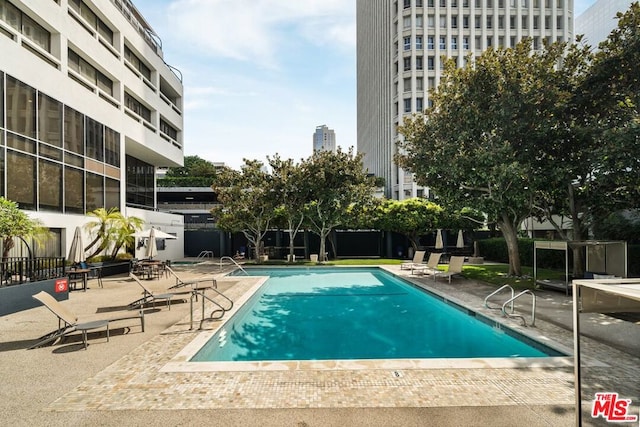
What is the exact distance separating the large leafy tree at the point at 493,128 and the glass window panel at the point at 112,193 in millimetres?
15415

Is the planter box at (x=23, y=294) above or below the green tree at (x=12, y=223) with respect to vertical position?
below

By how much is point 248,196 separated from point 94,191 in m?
8.11

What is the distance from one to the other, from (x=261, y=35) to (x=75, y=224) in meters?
11.3

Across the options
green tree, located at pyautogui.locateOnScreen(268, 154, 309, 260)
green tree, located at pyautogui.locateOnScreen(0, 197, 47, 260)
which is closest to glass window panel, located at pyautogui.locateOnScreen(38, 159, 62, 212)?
green tree, located at pyautogui.locateOnScreen(0, 197, 47, 260)

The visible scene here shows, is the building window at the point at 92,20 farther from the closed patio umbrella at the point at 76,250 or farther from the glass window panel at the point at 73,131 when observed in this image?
the closed patio umbrella at the point at 76,250

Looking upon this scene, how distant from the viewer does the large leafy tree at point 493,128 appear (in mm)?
12391

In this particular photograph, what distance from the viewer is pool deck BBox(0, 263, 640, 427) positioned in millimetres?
3947

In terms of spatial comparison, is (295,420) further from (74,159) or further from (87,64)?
(87,64)

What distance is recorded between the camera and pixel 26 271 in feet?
35.6

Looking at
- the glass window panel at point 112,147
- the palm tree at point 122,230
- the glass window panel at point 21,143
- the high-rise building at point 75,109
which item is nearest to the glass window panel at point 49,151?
the high-rise building at point 75,109

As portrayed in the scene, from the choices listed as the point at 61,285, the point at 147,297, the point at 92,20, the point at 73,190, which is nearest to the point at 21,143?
the point at 73,190

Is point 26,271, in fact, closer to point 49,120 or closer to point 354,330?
point 49,120

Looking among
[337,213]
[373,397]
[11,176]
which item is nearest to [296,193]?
[337,213]

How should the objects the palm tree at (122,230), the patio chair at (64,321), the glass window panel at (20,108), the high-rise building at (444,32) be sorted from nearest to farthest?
the patio chair at (64,321) < the glass window panel at (20,108) < the palm tree at (122,230) < the high-rise building at (444,32)
